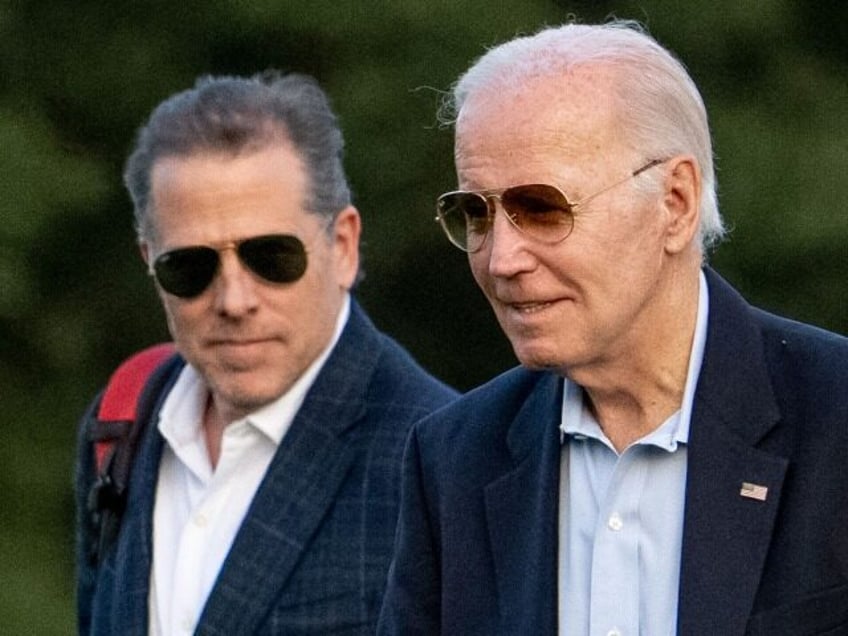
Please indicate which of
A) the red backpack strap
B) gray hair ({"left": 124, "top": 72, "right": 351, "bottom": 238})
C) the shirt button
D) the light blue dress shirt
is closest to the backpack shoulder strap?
the red backpack strap

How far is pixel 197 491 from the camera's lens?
4219 mm

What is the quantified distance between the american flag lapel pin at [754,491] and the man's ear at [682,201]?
36 centimetres

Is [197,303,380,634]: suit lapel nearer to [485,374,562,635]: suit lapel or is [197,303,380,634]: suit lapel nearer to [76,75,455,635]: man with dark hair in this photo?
[76,75,455,635]: man with dark hair

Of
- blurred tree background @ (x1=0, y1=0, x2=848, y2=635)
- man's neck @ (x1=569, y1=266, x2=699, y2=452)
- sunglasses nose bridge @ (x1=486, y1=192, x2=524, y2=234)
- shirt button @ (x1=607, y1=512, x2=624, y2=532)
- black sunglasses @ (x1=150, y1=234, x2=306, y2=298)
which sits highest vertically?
blurred tree background @ (x1=0, y1=0, x2=848, y2=635)

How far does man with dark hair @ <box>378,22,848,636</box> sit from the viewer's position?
303cm

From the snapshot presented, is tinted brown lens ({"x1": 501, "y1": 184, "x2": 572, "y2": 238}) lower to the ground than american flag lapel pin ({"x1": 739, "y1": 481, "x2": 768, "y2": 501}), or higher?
higher

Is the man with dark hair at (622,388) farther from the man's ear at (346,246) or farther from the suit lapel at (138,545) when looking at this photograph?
the man's ear at (346,246)

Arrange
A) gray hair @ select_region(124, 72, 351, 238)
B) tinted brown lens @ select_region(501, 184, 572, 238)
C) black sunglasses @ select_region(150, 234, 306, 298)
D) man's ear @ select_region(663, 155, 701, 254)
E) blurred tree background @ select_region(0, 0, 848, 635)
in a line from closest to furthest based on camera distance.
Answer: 1. tinted brown lens @ select_region(501, 184, 572, 238)
2. man's ear @ select_region(663, 155, 701, 254)
3. black sunglasses @ select_region(150, 234, 306, 298)
4. gray hair @ select_region(124, 72, 351, 238)
5. blurred tree background @ select_region(0, 0, 848, 635)

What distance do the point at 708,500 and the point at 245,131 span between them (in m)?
1.51

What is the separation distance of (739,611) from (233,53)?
477 centimetres

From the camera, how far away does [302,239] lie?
4215 mm

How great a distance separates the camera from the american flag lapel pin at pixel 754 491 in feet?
10.00

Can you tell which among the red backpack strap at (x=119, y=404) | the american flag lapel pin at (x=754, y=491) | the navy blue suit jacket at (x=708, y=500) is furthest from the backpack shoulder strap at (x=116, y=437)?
the american flag lapel pin at (x=754, y=491)

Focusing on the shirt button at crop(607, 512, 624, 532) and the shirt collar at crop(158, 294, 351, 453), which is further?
the shirt collar at crop(158, 294, 351, 453)
